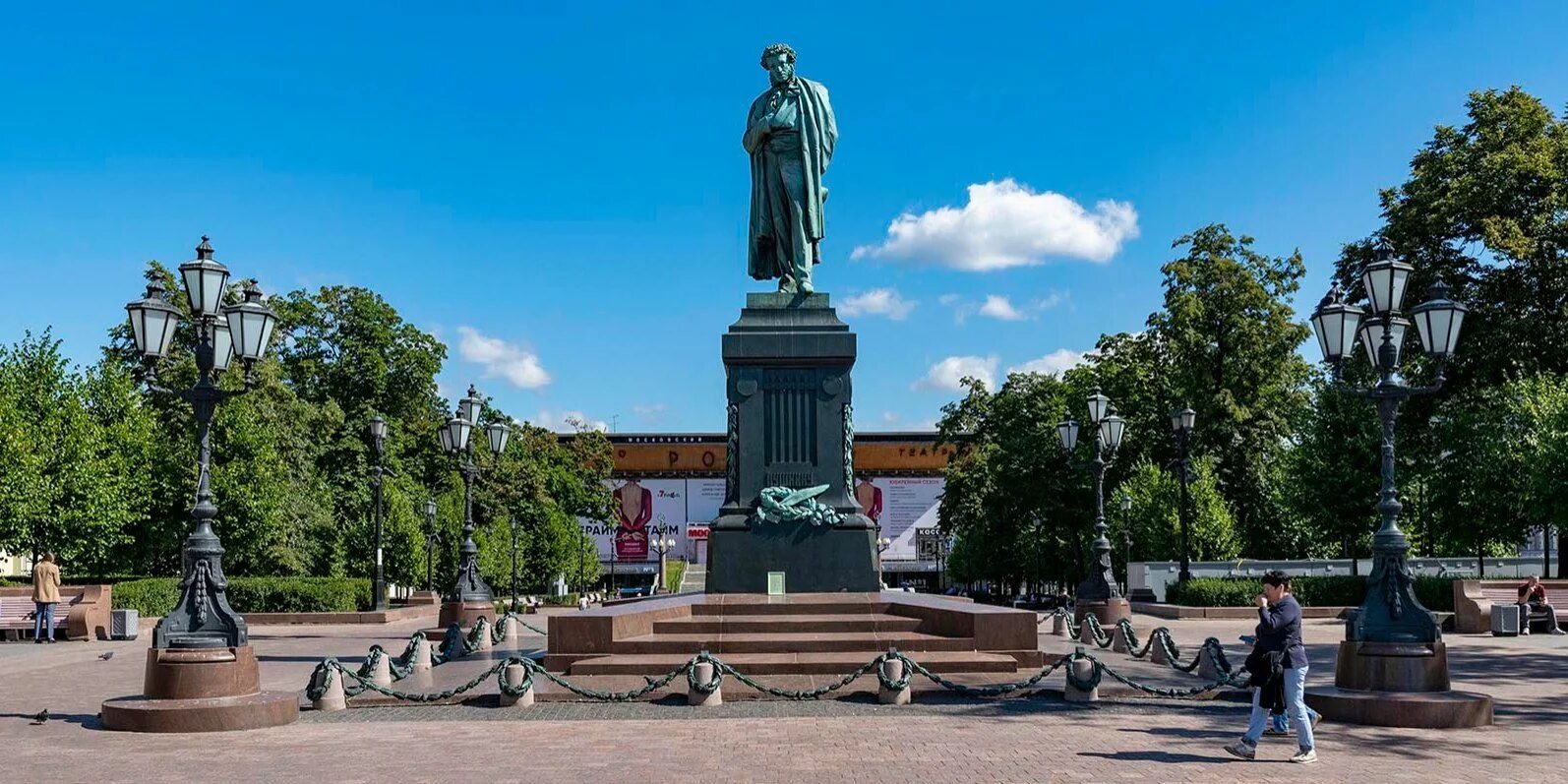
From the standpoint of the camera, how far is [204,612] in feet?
43.0

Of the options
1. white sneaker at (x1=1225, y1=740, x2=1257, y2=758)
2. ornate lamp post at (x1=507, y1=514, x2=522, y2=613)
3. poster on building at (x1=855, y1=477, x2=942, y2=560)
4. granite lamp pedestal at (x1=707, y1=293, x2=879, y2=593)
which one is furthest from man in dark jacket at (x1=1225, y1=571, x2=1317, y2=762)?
poster on building at (x1=855, y1=477, x2=942, y2=560)

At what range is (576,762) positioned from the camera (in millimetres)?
10328

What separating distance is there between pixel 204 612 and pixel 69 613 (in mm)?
18848

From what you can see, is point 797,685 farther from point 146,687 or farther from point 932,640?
point 146,687

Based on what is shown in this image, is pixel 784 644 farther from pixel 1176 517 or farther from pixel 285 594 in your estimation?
pixel 1176 517

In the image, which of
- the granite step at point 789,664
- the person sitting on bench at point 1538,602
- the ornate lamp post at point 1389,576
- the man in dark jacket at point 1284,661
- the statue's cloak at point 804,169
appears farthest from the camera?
the person sitting on bench at point 1538,602

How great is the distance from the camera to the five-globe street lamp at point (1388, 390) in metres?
12.5

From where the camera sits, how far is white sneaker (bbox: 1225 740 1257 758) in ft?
33.6

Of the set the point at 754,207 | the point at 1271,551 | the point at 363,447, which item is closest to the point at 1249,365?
the point at 1271,551

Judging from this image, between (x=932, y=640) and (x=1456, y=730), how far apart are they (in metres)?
5.88

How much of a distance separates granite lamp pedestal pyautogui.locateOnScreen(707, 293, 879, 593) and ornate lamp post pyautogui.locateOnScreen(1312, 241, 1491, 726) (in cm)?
711

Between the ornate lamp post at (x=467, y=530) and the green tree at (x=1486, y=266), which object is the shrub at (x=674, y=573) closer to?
the green tree at (x=1486, y=266)

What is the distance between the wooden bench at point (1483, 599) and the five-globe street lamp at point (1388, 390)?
1660 centimetres

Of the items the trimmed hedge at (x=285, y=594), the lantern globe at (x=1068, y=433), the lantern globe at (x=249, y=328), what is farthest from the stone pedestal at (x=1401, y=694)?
the trimmed hedge at (x=285, y=594)
